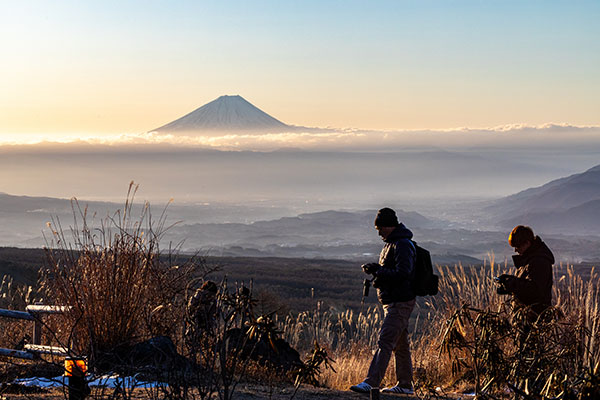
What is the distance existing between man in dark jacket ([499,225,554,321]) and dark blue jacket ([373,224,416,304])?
965 mm

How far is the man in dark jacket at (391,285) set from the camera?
7.16 metres

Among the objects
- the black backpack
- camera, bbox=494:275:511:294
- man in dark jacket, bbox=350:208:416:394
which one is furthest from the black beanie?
camera, bbox=494:275:511:294

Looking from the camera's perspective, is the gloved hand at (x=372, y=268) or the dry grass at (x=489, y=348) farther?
the gloved hand at (x=372, y=268)

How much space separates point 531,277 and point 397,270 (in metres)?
1.34

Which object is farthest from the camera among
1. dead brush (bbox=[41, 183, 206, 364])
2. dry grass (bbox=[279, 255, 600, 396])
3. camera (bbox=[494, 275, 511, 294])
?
dead brush (bbox=[41, 183, 206, 364])

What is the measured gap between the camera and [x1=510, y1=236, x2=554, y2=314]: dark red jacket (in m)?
7.34

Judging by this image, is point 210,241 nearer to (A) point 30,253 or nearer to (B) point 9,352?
(A) point 30,253

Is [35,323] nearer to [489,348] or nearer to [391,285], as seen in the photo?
[391,285]

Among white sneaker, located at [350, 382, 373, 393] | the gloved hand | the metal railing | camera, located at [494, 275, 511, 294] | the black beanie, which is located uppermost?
the black beanie

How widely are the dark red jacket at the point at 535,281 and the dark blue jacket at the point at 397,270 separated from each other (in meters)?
1.04

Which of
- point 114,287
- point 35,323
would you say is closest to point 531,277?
point 114,287

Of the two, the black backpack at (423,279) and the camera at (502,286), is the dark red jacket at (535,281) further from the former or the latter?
the black backpack at (423,279)

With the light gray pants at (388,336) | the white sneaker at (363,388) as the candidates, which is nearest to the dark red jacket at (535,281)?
the light gray pants at (388,336)

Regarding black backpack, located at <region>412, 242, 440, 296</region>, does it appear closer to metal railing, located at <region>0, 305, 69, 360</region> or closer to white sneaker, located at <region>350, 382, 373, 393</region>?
white sneaker, located at <region>350, 382, 373, 393</region>
